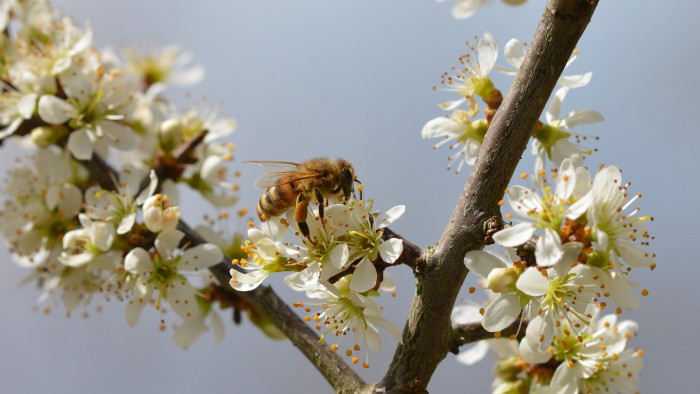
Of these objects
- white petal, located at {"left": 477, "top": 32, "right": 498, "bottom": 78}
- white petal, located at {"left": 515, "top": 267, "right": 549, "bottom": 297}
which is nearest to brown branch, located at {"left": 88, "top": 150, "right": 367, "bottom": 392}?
white petal, located at {"left": 515, "top": 267, "right": 549, "bottom": 297}

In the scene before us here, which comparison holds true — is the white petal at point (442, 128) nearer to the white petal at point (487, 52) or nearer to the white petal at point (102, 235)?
the white petal at point (487, 52)

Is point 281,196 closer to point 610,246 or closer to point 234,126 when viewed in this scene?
point 610,246

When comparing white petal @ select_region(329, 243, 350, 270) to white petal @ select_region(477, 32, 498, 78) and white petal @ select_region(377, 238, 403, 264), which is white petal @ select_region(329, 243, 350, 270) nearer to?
white petal @ select_region(377, 238, 403, 264)

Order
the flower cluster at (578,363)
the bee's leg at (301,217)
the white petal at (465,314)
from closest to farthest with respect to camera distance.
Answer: the bee's leg at (301,217) < the flower cluster at (578,363) < the white petal at (465,314)

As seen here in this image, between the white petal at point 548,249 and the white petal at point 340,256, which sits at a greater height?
the white petal at point 548,249

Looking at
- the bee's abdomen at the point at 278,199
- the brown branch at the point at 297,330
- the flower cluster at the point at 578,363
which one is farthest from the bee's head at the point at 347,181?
the flower cluster at the point at 578,363

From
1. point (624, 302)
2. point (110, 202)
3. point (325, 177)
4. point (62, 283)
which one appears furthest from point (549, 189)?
point (62, 283)
